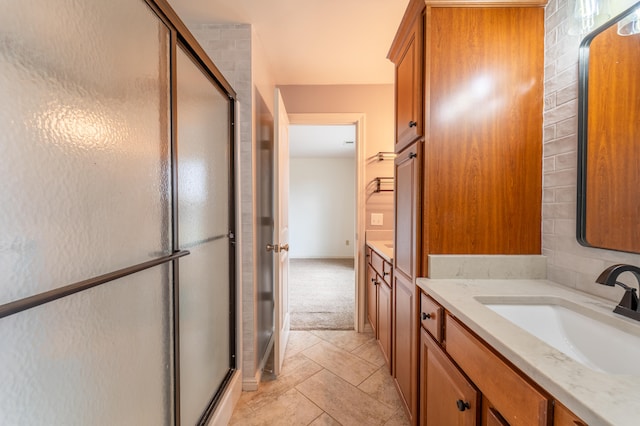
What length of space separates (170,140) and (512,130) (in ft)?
4.82

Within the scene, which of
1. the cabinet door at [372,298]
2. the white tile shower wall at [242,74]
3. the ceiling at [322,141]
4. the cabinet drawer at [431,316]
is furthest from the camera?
the ceiling at [322,141]

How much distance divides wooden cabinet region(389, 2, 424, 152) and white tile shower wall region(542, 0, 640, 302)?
55 centimetres

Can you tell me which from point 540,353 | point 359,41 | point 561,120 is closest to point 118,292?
point 540,353

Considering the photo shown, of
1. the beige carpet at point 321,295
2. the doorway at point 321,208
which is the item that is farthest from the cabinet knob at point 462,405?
the doorway at point 321,208

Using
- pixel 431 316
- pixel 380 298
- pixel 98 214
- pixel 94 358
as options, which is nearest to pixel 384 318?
pixel 380 298

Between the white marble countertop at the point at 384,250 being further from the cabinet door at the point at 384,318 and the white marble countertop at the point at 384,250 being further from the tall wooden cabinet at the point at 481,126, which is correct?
the tall wooden cabinet at the point at 481,126

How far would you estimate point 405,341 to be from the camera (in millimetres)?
1476

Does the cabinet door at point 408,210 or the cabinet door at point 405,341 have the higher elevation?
the cabinet door at point 408,210

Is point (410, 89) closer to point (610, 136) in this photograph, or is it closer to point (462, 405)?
point (610, 136)

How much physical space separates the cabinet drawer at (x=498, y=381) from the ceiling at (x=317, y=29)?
175 cm

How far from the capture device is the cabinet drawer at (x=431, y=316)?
3.49ft

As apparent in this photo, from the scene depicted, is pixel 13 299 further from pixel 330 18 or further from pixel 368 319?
pixel 368 319

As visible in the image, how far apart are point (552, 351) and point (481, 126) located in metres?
0.96

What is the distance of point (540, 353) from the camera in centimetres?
63
